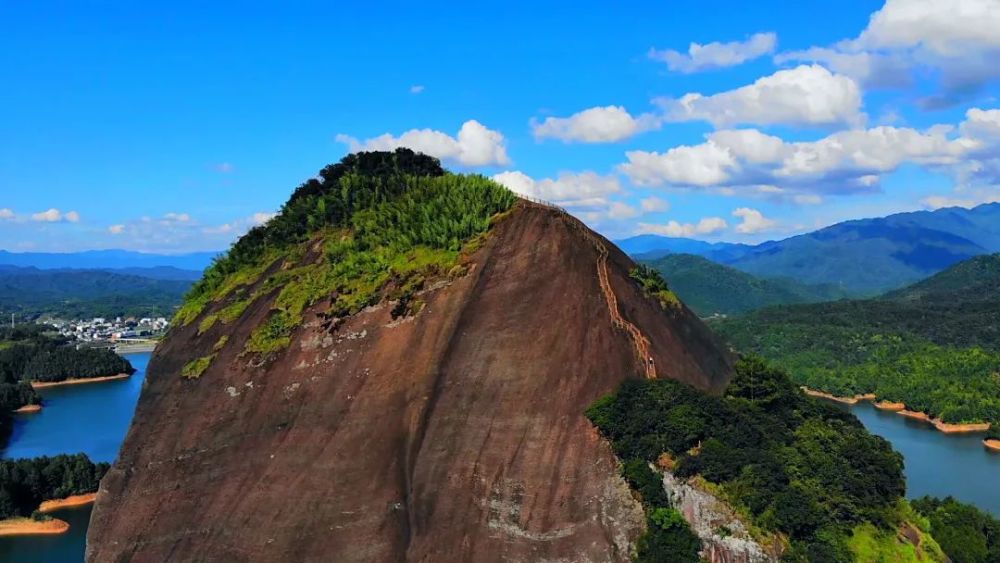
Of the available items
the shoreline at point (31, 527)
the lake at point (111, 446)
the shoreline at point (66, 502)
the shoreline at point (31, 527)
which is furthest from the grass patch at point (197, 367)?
the shoreline at point (66, 502)

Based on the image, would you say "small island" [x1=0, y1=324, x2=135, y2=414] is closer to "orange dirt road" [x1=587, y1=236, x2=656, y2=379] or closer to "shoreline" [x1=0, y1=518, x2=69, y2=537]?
"shoreline" [x1=0, y1=518, x2=69, y2=537]

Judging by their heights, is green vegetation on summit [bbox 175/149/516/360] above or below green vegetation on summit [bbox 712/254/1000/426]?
above

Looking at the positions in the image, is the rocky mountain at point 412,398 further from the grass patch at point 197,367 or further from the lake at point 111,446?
the lake at point 111,446

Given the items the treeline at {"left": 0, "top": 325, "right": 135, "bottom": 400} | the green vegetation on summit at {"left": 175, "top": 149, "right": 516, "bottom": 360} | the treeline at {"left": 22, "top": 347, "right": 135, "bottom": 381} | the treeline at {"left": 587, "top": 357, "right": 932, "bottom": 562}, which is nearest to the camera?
the treeline at {"left": 587, "top": 357, "right": 932, "bottom": 562}

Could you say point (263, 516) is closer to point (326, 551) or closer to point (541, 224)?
point (326, 551)

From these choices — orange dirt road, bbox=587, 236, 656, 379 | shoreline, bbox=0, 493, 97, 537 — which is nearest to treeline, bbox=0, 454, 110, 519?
shoreline, bbox=0, 493, 97, 537

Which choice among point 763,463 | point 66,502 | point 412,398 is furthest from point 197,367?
point 66,502

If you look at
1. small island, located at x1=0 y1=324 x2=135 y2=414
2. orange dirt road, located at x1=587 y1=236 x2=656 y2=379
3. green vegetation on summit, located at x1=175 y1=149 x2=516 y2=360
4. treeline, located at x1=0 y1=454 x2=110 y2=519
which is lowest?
treeline, located at x1=0 y1=454 x2=110 y2=519
